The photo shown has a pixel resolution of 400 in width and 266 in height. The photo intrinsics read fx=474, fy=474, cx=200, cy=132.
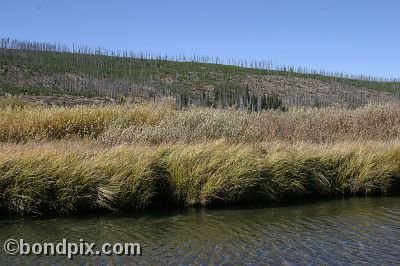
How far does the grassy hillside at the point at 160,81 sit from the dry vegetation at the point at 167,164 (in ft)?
140

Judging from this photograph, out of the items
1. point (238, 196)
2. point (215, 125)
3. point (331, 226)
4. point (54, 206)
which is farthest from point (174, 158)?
point (215, 125)

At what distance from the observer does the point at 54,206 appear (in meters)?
→ 8.73

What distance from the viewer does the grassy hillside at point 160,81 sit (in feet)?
216

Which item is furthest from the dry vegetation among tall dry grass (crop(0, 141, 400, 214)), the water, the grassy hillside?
the grassy hillside

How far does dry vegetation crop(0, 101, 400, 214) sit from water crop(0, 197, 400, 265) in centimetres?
49

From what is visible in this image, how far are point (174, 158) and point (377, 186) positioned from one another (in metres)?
5.17

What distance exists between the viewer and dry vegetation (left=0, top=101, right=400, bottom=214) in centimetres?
879

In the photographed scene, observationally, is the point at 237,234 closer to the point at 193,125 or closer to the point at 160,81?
the point at 193,125

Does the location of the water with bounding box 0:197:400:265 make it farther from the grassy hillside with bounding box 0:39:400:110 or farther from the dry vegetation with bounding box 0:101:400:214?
the grassy hillside with bounding box 0:39:400:110

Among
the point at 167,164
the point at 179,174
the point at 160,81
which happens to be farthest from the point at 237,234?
the point at 160,81

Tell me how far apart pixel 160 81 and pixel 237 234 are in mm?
74970

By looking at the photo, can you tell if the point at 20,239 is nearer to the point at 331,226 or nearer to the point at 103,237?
the point at 103,237

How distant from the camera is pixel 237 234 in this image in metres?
7.70

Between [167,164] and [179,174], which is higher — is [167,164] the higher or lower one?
the higher one
